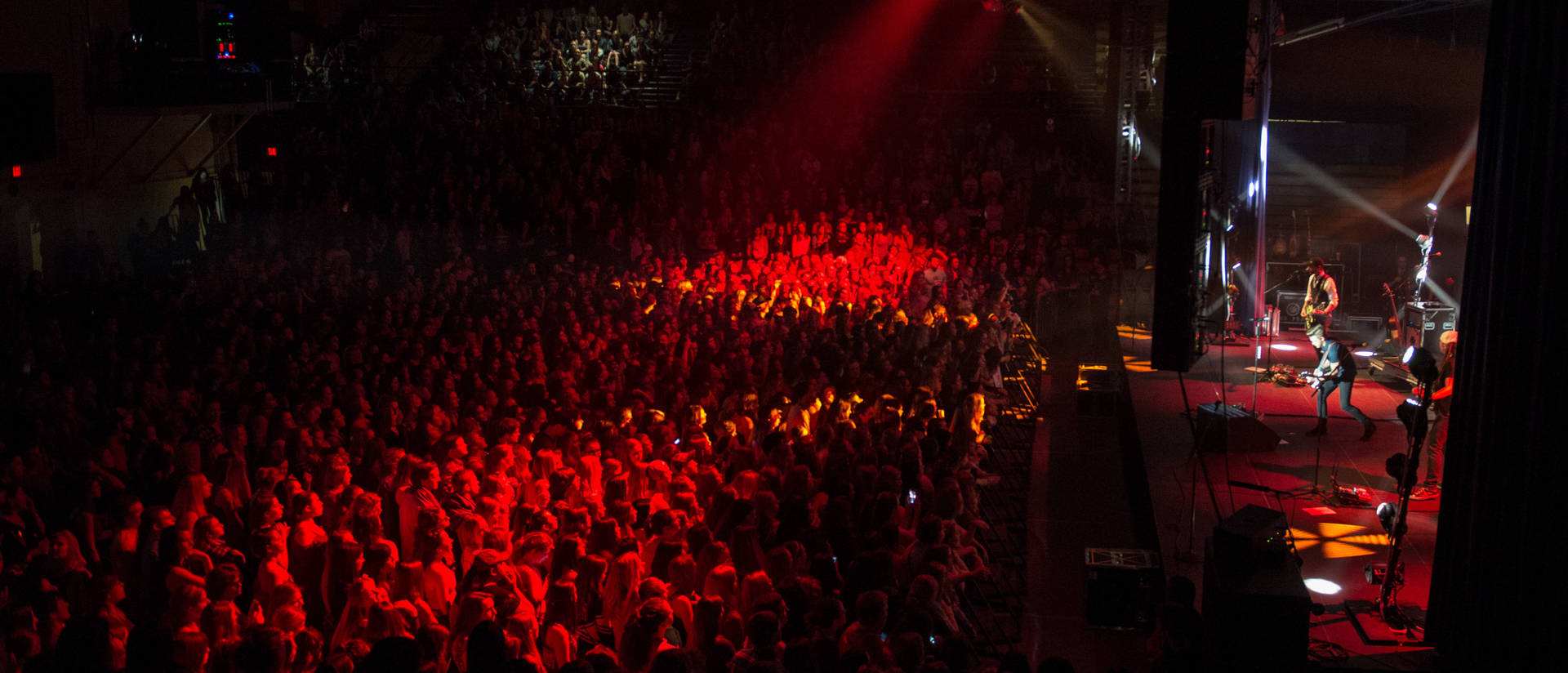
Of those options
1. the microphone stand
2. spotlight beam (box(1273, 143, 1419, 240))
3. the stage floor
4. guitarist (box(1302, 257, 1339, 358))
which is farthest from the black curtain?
spotlight beam (box(1273, 143, 1419, 240))

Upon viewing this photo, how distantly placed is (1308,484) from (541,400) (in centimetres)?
600

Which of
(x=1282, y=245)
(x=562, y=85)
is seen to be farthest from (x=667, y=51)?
(x=1282, y=245)

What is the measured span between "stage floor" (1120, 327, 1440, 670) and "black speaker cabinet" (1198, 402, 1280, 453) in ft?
0.20

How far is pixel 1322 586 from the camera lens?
7875 mm

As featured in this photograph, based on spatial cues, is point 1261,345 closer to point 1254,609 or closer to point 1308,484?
point 1308,484

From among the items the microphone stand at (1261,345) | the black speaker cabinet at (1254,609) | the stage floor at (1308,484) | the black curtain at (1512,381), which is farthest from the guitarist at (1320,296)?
the black speaker cabinet at (1254,609)

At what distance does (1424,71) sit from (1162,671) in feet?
52.0

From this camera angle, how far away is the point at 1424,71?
18.1 metres

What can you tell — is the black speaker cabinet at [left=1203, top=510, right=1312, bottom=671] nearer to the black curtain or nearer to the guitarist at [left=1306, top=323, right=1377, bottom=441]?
the black curtain

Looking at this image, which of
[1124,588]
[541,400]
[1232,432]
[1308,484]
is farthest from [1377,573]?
[541,400]

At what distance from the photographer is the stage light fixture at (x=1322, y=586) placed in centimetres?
779

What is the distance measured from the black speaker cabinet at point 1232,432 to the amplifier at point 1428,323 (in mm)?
4607

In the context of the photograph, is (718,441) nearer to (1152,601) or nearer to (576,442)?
(576,442)

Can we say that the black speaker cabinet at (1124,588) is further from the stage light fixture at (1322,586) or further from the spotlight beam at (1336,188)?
the spotlight beam at (1336,188)
